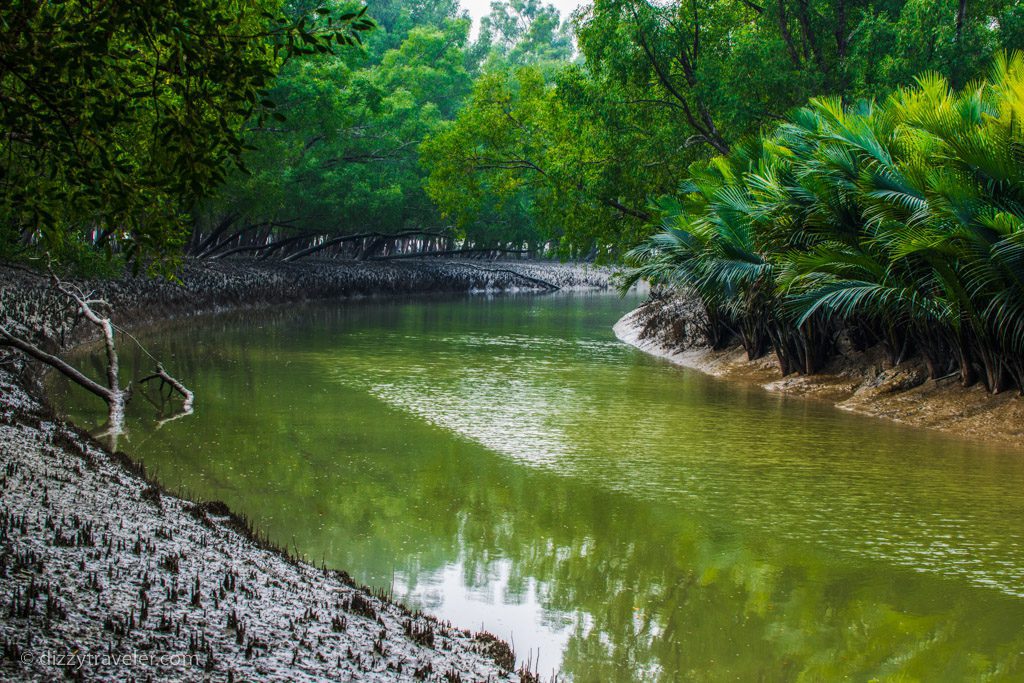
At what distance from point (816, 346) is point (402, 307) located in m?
24.0

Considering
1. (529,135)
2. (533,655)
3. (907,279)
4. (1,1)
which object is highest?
(529,135)

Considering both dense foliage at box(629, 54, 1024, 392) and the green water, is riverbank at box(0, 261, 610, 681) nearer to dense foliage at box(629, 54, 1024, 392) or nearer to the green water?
the green water

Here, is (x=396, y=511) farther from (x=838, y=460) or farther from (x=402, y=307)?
(x=402, y=307)

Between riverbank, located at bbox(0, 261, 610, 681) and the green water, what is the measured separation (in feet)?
2.55

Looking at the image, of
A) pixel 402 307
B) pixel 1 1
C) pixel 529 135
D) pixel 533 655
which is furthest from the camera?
pixel 402 307

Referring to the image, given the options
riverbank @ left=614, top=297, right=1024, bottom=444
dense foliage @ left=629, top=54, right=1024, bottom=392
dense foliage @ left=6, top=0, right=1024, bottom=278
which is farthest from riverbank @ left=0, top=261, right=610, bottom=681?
riverbank @ left=614, top=297, right=1024, bottom=444

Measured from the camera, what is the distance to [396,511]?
10.2 m

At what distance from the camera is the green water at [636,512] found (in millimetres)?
7070

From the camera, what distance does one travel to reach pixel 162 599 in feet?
20.1

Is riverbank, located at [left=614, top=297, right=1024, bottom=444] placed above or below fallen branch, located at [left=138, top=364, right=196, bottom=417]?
above

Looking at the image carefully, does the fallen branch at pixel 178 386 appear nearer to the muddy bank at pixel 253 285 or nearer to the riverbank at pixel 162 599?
the muddy bank at pixel 253 285

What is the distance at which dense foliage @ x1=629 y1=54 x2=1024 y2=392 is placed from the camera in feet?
42.5

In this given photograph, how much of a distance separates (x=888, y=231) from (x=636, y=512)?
6230 millimetres

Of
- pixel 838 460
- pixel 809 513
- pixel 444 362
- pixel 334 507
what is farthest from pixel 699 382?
pixel 334 507
